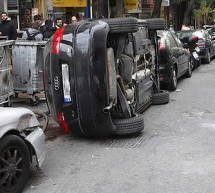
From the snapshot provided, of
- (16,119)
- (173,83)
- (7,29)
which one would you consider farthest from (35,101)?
(16,119)

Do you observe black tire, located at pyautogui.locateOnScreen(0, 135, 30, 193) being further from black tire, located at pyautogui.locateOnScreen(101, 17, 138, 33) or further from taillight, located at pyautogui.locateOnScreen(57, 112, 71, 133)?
black tire, located at pyautogui.locateOnScreen(101, 17, 138, 33)

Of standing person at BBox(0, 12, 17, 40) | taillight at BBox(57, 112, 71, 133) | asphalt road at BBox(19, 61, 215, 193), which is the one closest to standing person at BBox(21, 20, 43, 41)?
standing person at BBox(0, 12, 17, 40)

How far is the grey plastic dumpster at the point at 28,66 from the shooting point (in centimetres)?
958

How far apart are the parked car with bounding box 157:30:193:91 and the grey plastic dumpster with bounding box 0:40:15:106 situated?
154 inches

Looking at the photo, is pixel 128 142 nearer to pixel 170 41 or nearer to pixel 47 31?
pixel 170 41

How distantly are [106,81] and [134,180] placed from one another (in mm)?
1706

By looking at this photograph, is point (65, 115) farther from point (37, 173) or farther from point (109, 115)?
point (37, 173)

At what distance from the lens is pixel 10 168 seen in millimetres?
4605

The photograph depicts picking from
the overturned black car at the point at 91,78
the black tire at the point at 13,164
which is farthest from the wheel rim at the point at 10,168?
the overturned black car at the point at 91,78

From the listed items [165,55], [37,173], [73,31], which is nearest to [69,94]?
[73,31]

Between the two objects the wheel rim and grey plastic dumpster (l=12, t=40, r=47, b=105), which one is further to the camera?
grey plastic dumpster (l=12, t=40, r=47, b=105)

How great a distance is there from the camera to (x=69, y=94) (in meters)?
6.46

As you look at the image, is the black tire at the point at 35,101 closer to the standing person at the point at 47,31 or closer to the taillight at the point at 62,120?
the standing person at the point at 47,31

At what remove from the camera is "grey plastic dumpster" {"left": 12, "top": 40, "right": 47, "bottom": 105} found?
958 centimetres
